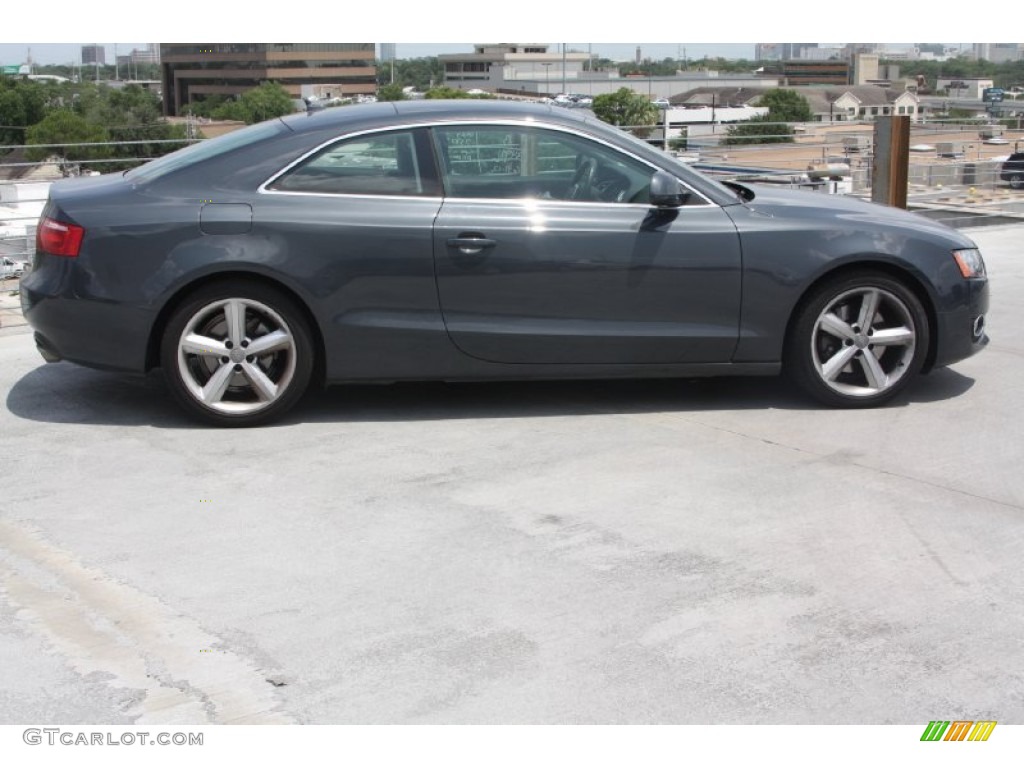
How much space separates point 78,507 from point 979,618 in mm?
3153

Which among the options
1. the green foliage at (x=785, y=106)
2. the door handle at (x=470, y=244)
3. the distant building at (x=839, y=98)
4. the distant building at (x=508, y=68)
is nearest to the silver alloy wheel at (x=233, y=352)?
the door handle at (x=470, y=244)

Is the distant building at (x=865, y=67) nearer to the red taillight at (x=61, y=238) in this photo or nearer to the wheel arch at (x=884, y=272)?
the wheel arch at (x=884, y=272)

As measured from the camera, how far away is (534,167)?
5953mm

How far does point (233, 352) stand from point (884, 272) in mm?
3025

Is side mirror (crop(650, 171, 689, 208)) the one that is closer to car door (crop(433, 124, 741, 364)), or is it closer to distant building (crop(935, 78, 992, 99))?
car door (crop(433, 124, 741, 364))

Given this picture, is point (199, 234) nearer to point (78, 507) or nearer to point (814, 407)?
point (78, 507)

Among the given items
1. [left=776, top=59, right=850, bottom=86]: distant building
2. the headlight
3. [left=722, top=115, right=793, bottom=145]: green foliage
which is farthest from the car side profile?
[left=776, top=59, right=850, bottom=86]: distant building

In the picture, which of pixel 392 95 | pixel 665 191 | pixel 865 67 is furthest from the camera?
pixel 865 67

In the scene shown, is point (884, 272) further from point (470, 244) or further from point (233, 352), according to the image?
point (233, 352)

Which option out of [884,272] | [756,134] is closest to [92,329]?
[884,272]

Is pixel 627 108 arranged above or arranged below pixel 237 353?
above

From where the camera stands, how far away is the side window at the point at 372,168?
231 inches

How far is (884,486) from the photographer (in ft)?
16.8

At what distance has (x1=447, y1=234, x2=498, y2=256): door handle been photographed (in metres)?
5.78
